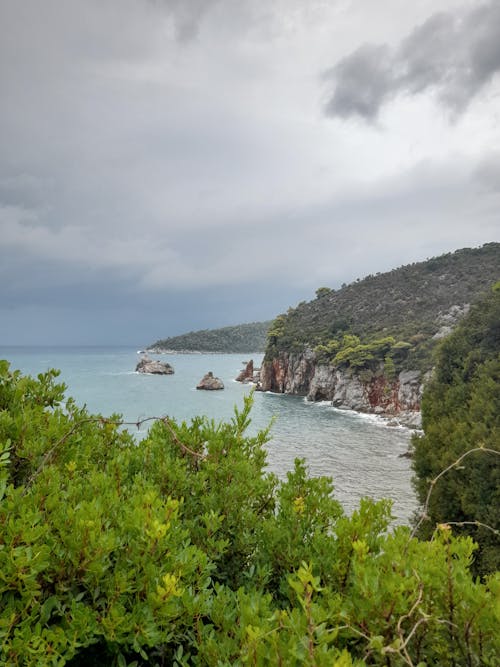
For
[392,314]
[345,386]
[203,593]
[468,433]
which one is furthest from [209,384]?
[203,593]

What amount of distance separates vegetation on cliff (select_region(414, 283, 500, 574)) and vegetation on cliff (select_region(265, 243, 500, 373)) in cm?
2607

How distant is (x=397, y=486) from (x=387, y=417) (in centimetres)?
2551

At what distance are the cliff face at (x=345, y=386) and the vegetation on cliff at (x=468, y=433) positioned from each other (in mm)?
22224

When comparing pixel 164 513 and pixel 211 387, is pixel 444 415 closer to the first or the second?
pixel 164 513

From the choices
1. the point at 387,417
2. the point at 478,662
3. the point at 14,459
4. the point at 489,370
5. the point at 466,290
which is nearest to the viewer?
the point at 478,662

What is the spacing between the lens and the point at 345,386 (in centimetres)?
6106

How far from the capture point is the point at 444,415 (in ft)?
72.1

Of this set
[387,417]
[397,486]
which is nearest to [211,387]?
[387,417]

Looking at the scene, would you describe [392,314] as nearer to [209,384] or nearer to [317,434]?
[209,384]

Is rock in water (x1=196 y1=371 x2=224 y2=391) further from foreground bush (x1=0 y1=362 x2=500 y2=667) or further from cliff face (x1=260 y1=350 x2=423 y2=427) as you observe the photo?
foreground bush (x1=0 y1=362 x2=500 y2=667)

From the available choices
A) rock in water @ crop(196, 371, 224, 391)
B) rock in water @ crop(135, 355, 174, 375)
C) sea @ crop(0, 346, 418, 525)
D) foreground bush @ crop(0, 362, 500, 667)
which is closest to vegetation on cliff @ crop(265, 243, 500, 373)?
sea @ crop(0, 346, 418, 525)

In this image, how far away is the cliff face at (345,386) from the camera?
5197cm

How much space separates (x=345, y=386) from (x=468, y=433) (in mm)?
43532

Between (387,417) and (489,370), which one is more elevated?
(489,370)
